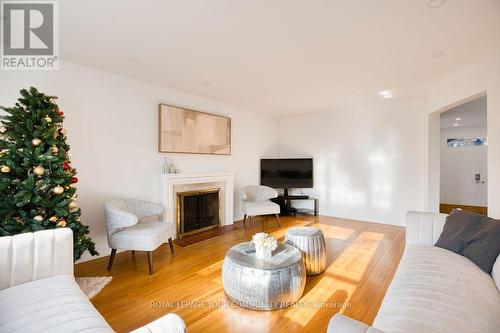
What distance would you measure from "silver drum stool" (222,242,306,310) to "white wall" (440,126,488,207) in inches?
287

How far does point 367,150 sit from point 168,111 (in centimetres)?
410

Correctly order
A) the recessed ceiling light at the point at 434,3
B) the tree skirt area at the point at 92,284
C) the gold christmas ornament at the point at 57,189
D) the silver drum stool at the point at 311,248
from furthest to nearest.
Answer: the silver drum stool at the point at 311,248 → the tree skirt area at the point at 92,284 → the gold christmas ornament at the point at 57,189 → the recessed ceiling light at the point at 434,3

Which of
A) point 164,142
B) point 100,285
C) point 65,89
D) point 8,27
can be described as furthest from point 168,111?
point 100,285

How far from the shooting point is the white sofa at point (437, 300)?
3.58 ft

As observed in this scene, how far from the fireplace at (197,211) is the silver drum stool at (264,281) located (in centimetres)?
200

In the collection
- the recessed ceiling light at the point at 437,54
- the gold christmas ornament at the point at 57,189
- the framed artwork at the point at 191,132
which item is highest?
the recessed ceiling light at the point at 437,54

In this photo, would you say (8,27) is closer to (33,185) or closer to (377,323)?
(33,185)

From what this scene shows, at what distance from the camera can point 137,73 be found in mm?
3258

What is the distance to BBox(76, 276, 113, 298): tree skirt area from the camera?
2283 mm

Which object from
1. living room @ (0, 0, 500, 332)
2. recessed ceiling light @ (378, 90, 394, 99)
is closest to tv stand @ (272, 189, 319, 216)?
living room @ (0, 0, 500, 332)

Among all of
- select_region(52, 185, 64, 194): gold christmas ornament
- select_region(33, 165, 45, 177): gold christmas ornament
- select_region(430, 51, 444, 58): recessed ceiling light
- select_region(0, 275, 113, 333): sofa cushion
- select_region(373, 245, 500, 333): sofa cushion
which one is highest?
select_region(430, 51, 444, 58): recessed ceiling light

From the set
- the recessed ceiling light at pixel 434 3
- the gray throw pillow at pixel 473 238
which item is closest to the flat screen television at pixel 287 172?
the gray throw pillow at pixel 473 238

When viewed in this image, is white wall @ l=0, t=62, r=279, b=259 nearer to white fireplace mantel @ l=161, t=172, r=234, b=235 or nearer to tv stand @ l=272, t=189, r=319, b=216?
white fireplace mantel @ l=161, t=172, r=234, b=235

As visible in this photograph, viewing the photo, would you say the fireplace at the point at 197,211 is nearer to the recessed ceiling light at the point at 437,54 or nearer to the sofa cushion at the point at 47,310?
the sofa cushion at the point at 47,310
